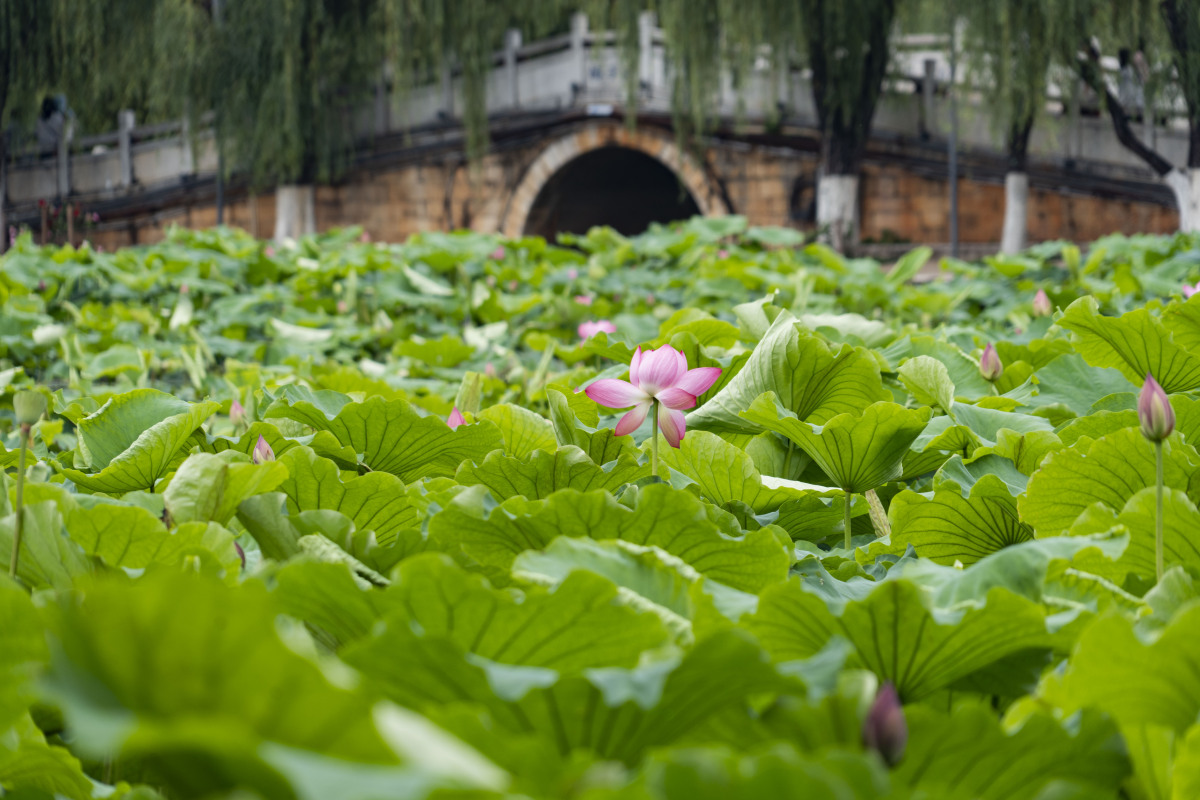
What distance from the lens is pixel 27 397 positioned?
0.61 m

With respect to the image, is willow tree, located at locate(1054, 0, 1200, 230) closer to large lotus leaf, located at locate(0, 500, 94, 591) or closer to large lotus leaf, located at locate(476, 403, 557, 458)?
large lotus leaf, located at locate(476, 403, 557, 458)

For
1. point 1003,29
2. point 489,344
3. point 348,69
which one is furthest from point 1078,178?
point 489,344

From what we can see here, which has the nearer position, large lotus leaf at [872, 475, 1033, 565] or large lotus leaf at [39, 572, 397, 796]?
large lotus leaf at [39, 572, 397, 796]

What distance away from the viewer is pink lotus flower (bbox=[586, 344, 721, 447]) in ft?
2.65

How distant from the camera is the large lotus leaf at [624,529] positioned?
62 cm

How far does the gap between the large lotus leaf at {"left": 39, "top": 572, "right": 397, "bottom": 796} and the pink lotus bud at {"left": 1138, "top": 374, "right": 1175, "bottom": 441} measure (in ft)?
1.55

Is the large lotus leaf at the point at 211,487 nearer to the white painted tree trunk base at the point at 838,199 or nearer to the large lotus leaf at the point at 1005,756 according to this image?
the large lotus leaf at the point at 1005,756

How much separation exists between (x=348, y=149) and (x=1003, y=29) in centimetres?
812

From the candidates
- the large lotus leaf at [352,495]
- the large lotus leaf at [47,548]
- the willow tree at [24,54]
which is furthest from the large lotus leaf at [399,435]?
the willow tree at [24,54]

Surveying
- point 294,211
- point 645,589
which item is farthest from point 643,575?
point 294,211

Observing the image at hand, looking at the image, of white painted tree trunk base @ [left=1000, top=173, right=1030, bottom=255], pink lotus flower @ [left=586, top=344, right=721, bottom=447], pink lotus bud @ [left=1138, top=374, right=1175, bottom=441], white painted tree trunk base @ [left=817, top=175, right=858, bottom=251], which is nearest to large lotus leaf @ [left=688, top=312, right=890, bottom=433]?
pink lotus flower @ [left=586, top=344, right=721, bottom=447]

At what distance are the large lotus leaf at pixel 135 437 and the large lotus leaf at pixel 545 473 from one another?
21cm

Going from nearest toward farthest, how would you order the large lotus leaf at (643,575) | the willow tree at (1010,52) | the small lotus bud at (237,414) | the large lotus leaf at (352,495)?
1. the large lotus leaf at (643,575)
2. the large lotus leaf at (352,495)
3. the small lotus bud at (237,414)
4. the willow tree at (1010,52)

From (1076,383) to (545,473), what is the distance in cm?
67
